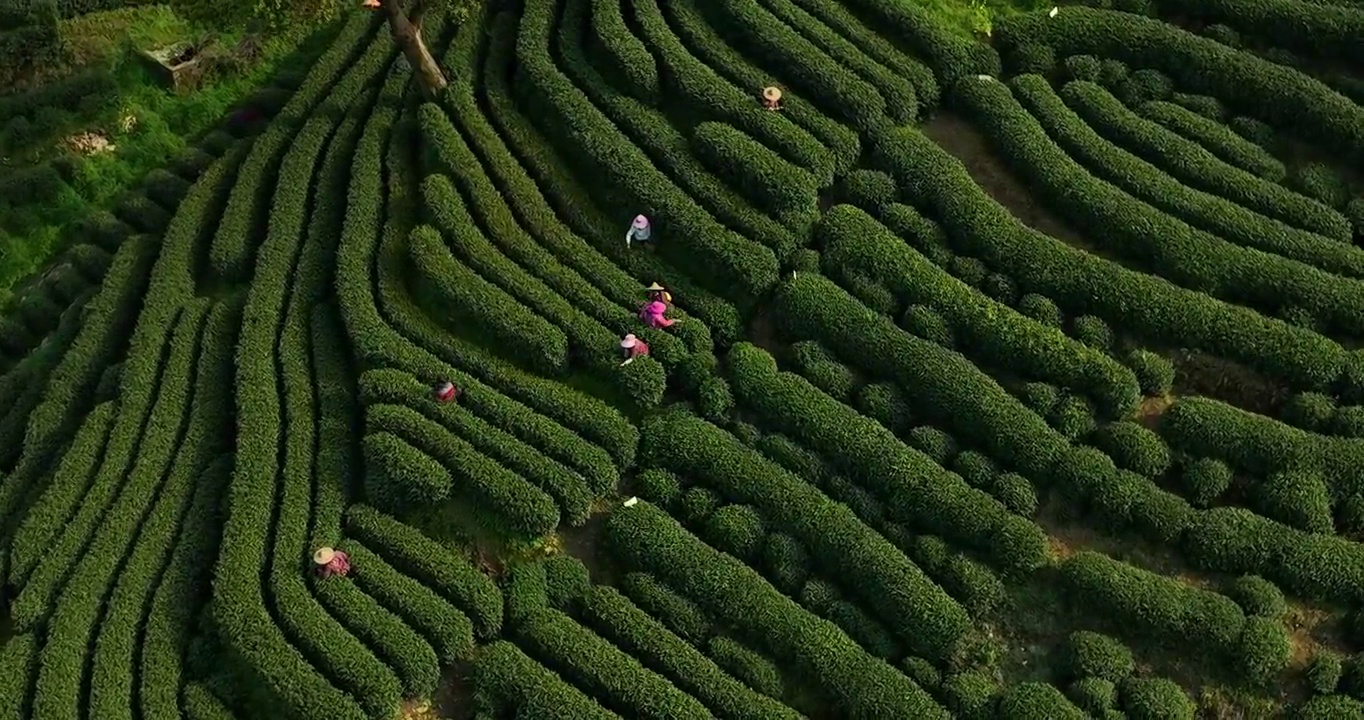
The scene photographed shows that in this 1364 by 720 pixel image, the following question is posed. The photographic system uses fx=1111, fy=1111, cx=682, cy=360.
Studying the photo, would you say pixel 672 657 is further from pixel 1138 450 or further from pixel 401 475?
pixel 1138 450

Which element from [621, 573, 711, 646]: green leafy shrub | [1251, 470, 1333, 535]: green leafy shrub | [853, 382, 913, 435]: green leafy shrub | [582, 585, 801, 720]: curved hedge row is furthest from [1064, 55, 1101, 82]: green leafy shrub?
[582, 585, 801, 720]: curved hedge row

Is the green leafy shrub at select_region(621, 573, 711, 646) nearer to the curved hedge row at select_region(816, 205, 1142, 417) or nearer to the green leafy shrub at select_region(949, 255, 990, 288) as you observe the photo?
the curved hedge row at select_region(816, 205, 1142, 417)

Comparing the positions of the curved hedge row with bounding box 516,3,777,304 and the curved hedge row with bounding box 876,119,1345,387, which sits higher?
the curved hedge row with bounding box 876,119,1345,387

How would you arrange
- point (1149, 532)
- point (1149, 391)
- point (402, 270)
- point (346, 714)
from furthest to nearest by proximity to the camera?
point (402, 270) < point (1149, 391) < point (1149, 532) < point (346, 714)

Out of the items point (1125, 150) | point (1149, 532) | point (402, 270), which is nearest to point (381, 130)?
point (402, 270)

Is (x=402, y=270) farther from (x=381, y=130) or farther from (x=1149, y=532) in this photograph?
(x=1149, y=532)

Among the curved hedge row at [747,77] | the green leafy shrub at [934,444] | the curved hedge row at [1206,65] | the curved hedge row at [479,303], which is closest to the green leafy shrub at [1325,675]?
the green leafy shrub at [934,444]
